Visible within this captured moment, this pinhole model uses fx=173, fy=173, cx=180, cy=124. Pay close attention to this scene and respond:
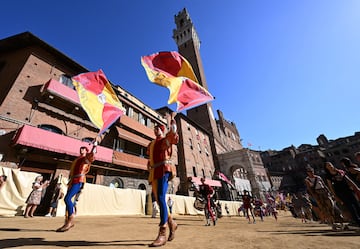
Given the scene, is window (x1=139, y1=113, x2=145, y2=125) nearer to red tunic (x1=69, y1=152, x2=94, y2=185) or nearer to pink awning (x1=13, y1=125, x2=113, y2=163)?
pink awning (x1=13, y1=125, x2=113, y2=163)

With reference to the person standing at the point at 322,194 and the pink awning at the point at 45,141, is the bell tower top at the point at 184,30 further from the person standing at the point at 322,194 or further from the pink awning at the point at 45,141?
the person standing at the point at 322,194

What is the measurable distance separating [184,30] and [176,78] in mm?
49814

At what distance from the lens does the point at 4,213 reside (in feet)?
24.4

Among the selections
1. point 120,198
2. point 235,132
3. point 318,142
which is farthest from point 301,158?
point 120,198

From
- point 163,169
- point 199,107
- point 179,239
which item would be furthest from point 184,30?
point 179,239

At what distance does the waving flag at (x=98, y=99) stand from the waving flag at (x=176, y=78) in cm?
188

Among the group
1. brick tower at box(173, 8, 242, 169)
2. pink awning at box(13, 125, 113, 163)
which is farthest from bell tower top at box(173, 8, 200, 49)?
pink awning at box(13, 125, 113, 163)

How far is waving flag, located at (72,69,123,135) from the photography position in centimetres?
521

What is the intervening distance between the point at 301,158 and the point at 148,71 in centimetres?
6346

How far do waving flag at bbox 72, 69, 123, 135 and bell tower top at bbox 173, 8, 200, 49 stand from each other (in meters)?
44.0

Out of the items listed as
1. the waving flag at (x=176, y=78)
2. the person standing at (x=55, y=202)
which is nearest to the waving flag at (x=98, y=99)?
the waving flag at (x=176, y=78)

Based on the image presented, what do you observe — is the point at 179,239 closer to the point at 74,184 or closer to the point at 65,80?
the point at 74,184

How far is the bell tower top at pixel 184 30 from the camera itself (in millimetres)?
46513

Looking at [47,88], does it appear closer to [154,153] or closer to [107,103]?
[107,103]
